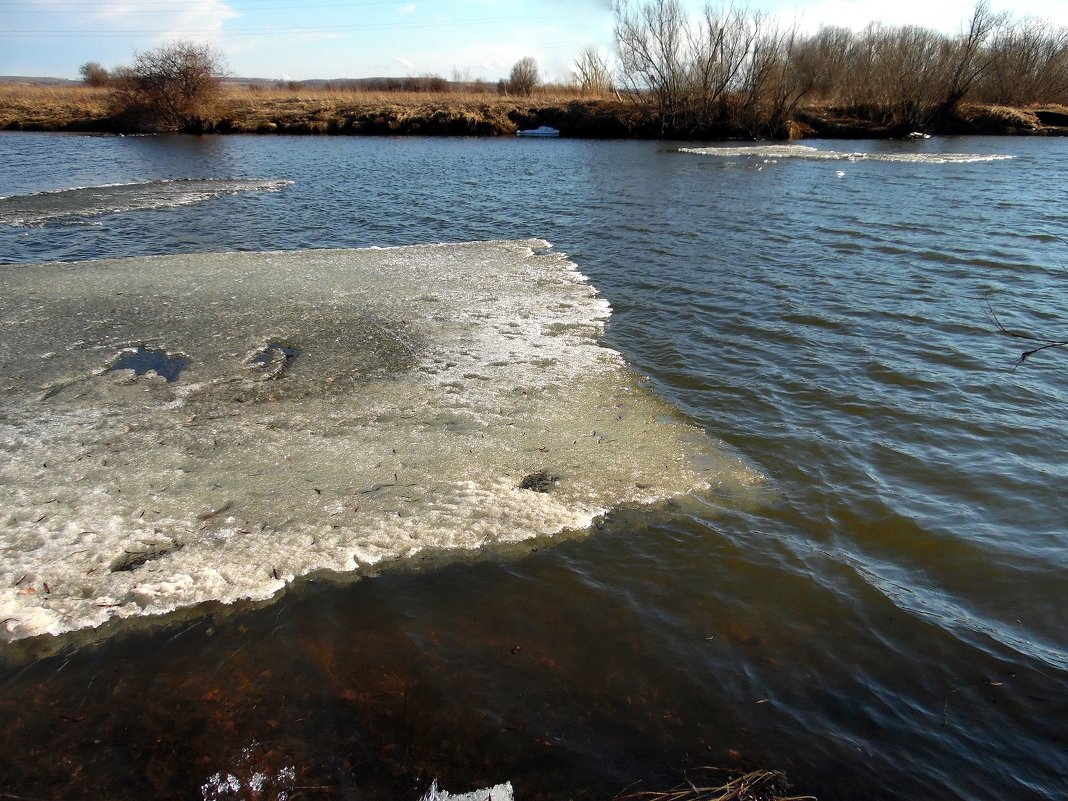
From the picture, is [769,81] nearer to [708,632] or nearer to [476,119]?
[476,119]

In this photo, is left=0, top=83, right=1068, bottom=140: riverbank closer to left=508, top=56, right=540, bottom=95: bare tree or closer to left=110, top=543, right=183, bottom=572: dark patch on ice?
left=508, top=56, right=540, bottom=95: bare tree

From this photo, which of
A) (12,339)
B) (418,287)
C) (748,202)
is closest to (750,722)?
(418,287)

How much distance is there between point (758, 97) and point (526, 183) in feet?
70.9

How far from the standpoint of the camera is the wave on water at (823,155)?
24.3 meters

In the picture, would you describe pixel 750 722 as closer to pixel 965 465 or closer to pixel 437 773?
pixel 437 773

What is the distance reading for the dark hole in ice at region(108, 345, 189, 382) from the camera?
6.46 metres

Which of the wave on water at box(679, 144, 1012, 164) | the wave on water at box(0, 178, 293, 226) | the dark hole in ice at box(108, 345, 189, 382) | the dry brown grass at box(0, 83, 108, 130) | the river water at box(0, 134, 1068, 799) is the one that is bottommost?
the river water at box(0, 134, 1068, 799)

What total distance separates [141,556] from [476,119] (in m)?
41.3

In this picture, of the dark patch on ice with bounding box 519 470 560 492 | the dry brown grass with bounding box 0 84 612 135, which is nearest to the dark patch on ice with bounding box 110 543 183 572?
the dark patch on ice with bounding box 519 470 560 492

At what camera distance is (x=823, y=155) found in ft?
88.3

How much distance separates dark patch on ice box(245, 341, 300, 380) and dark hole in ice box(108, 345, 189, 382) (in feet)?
2.21

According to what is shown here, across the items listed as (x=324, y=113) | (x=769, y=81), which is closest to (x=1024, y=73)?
(x=769, y=81)

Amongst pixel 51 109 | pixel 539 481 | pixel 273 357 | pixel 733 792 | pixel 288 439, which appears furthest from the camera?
pixel 51 109

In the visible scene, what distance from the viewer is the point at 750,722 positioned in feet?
9.77
